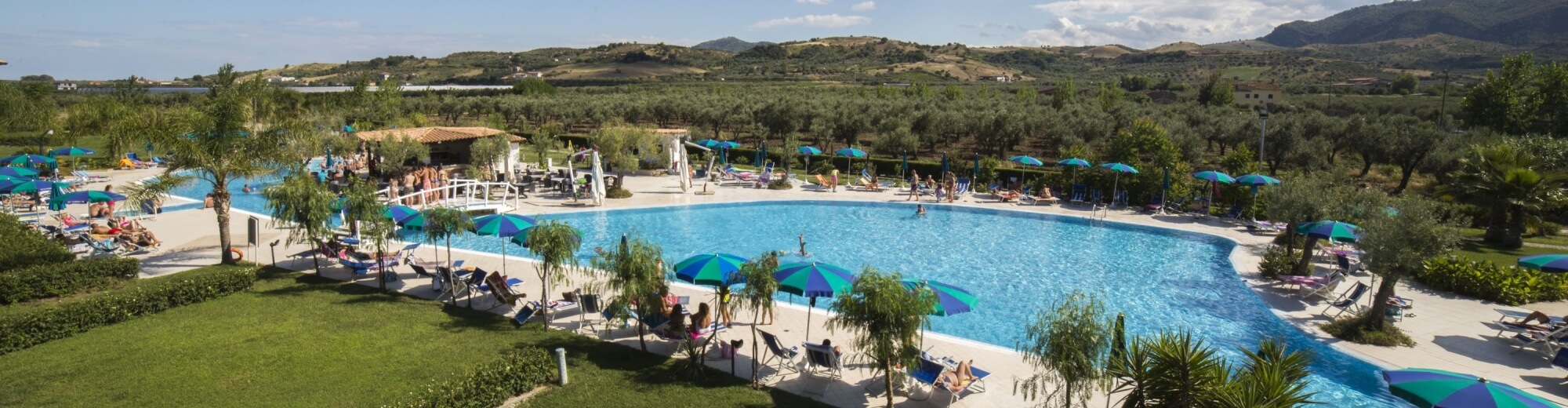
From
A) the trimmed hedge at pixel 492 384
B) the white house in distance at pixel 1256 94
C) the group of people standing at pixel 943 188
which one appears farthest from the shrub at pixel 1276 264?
the white house in distance at pixel 1256 94

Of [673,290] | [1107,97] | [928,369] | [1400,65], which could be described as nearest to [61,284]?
[673,290]

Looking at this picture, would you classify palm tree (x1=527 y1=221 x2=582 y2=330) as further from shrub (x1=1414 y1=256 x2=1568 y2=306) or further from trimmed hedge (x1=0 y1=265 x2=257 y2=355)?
shrub (x1=1414 y1=256 x2=1568 y2=306)

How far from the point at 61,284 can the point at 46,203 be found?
12.5 m

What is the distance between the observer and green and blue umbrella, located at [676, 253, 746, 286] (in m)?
10.5

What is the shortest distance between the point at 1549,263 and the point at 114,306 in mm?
21853

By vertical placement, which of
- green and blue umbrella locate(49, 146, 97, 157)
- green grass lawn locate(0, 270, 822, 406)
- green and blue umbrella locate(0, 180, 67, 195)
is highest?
green and blue umbrella locate(49, 146, 97, 157)

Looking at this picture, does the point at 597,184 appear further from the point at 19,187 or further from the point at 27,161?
the point at 27,161

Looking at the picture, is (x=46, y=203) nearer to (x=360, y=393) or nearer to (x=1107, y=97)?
(x=360, y=393)

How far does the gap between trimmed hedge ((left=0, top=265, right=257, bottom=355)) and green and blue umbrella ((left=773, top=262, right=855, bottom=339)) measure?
9.61 metres

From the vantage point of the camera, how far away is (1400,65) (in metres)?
132

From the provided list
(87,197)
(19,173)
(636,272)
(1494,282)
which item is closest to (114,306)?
(636,272)

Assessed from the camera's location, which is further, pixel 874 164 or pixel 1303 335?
pixel 874 164

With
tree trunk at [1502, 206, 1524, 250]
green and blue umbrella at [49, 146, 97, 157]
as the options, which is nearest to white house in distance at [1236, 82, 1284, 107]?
tree trunk at [1502, 206, 1524, 250]

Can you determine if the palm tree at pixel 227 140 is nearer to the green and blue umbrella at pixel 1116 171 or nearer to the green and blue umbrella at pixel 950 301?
the green and blue umbrella at pixel 950 301
